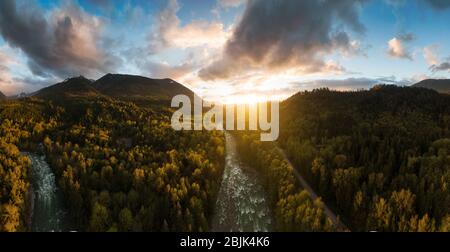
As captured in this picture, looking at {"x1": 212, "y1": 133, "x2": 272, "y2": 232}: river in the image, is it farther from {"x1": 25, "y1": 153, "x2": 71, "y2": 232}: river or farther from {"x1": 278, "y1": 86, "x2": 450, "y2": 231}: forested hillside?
{"x1": 25, "y1": 153, "x2": 71, "y2": 232}: river

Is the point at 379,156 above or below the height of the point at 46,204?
above

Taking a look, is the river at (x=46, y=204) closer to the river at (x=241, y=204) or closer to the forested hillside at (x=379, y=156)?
the river at (x=241, y=204)

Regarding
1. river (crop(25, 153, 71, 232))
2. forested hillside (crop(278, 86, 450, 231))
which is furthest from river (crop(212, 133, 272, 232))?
river (crop(25, 153, 71, 232))

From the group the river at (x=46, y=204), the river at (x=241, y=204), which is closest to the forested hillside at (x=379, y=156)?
the river at (x=241, y=204)

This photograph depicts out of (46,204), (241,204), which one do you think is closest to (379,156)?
(241,204)

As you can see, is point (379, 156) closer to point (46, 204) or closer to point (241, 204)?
point (241, 204)
